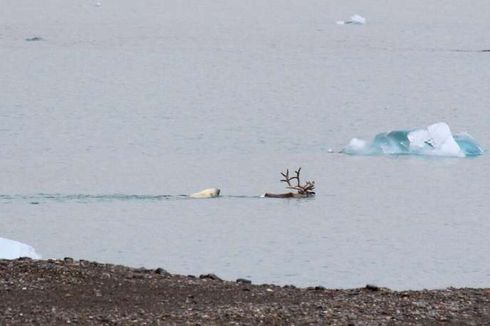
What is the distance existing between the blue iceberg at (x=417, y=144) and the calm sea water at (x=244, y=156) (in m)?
0.34

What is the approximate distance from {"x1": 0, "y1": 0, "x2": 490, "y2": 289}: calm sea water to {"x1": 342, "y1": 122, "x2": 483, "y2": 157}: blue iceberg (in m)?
0.34

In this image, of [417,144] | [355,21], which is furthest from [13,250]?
[355,21]

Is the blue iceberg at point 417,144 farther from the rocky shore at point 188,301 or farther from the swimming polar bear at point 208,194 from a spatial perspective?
the rocky shore at point 188,301

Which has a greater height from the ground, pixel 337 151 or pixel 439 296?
pixel 337 151

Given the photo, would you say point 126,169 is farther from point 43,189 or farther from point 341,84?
point 341,84

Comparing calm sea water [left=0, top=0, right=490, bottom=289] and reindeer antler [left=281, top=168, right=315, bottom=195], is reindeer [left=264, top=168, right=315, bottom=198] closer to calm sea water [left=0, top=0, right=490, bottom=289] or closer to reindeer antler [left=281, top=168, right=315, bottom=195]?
reindeer antler [left=281, top=168, right=315, bottom=195]

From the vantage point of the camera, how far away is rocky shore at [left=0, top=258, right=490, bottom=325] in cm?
803

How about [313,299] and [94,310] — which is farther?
[313,299]

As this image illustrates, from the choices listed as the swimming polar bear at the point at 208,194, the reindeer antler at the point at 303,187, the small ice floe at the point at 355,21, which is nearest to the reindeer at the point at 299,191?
the reindeer antler at the point at 303,187

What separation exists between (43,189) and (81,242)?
12.5 ft

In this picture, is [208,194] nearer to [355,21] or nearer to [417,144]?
[417,144]

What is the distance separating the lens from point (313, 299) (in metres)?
8.88

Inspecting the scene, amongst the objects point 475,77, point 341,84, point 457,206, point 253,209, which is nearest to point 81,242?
point 253,209

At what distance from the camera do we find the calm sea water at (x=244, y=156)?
14.6 m
